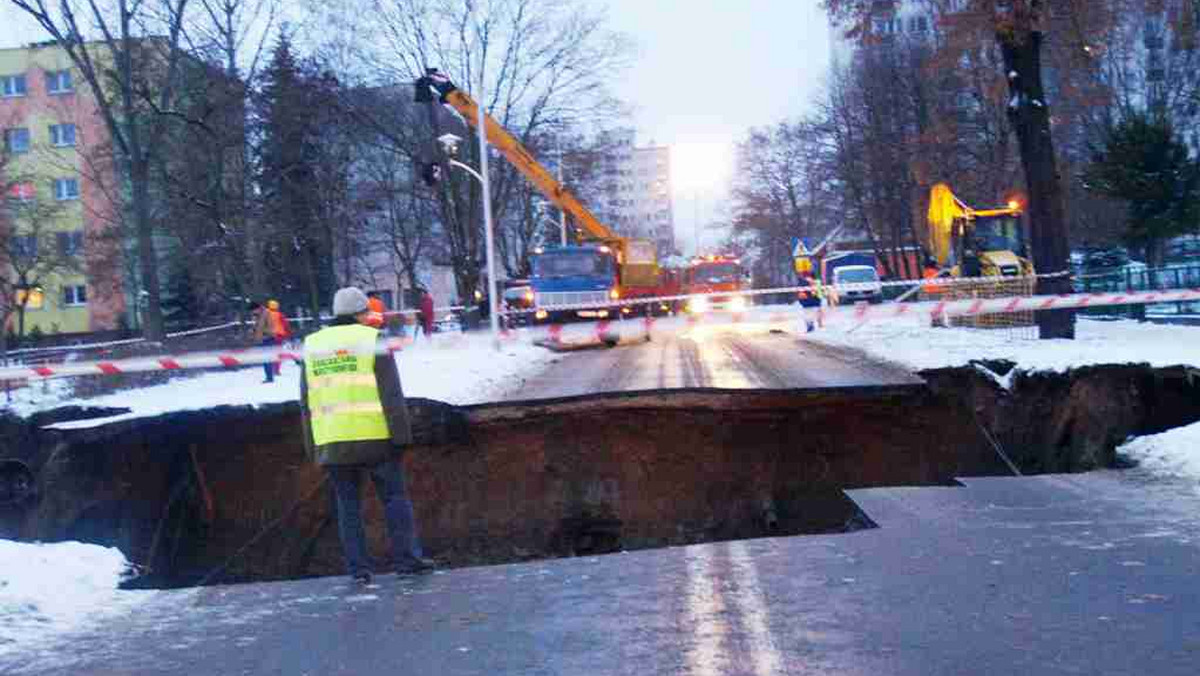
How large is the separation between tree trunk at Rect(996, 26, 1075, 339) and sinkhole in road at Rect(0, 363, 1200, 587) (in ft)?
29.2

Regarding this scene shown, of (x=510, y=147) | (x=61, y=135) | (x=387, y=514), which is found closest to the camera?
(x=387, y=514)

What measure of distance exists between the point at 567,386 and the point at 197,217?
77.4 ft

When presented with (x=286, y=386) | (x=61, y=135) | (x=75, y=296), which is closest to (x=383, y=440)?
(x=286, y=386)

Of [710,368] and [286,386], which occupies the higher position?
[286,386]

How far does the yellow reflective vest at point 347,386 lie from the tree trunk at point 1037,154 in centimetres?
1661

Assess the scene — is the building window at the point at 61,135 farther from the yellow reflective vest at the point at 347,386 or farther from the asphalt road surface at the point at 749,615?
the asphalt road surface at the point at 749,615

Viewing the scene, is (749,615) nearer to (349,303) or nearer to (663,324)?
(349,303)

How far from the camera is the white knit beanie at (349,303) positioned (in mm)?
7910

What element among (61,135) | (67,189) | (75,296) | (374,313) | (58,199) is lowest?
(374,313)

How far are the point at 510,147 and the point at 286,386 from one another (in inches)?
728

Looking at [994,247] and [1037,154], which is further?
[994,247]

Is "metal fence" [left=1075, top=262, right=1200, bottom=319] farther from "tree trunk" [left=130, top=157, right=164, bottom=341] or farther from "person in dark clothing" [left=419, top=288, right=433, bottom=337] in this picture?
"tree trunk" [left=130, top=157, right=164, bottom=341]

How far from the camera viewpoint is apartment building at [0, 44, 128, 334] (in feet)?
150

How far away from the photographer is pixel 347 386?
7.73m
